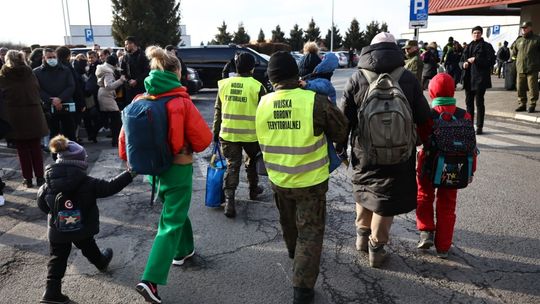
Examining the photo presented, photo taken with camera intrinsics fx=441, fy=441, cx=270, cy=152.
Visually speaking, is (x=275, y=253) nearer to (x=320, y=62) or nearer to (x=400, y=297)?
(x=400, y=297)

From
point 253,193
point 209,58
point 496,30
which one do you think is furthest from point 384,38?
point 496,30

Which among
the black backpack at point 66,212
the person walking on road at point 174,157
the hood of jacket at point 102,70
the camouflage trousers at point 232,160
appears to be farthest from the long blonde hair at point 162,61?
the hood of jacket at point 102,70

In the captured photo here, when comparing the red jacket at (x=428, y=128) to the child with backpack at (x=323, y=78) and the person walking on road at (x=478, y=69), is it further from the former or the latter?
the person walking on road at (x=478, y=69)

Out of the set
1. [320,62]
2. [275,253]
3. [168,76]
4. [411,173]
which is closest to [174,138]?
[168,76]

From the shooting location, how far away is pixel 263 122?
3.32 m

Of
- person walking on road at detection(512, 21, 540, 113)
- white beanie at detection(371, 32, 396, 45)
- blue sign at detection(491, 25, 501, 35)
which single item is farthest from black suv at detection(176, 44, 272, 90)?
blue sign at detection(491, 25, 501, 35)

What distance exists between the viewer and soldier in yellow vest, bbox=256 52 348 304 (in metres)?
3.17

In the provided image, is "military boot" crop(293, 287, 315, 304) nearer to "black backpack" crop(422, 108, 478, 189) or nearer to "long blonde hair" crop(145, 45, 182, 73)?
"black backpack" crop(422, 108, 478, 189)

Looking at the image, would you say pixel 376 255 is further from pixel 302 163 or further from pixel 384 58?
pixel 384 58

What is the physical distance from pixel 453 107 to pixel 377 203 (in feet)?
3.55

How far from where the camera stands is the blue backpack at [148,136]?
319 centimetres

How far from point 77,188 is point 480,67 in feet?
25.8

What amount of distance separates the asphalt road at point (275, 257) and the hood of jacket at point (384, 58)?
5.60ft

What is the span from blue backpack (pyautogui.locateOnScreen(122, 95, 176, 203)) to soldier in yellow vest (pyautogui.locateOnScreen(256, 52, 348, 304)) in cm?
72
